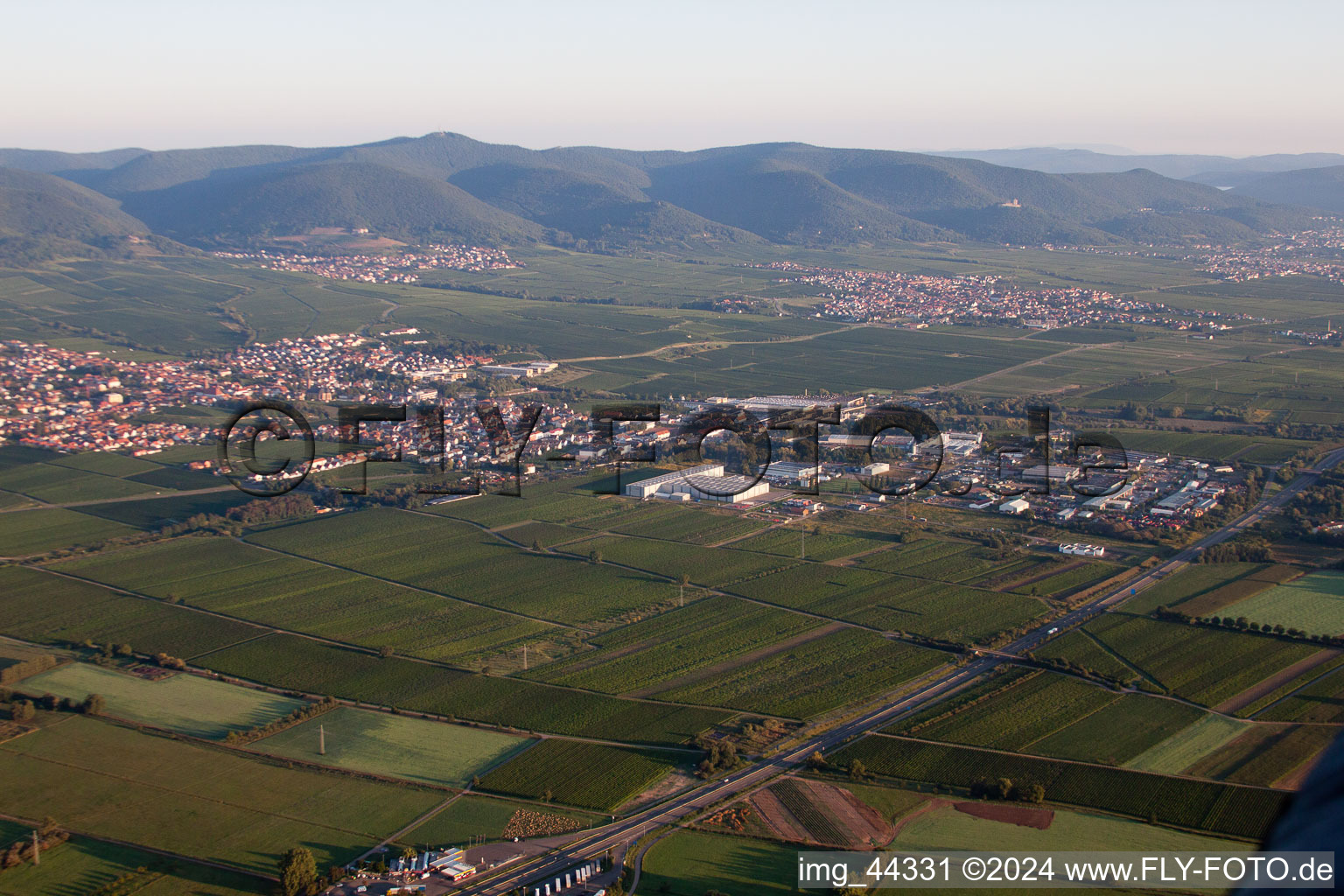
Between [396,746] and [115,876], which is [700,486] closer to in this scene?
[396,746]

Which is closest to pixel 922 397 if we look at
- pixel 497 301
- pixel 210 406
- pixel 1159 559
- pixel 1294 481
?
pixel 1294 481

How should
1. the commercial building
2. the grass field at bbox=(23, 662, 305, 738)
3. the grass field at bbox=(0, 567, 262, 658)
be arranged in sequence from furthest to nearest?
1. the commercial building
2. the grass field at bbox=(0, 567, 262, 658)
3. the grass field at bbox=(23, 662, 305, 738)

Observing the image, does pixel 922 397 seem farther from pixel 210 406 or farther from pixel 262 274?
pixel 262 274

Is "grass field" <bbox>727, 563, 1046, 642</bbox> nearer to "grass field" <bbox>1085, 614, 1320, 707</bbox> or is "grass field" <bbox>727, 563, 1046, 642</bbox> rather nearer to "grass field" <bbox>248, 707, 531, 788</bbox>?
"grass field" <bbox>1085, 614, 1320, 707</bbox>

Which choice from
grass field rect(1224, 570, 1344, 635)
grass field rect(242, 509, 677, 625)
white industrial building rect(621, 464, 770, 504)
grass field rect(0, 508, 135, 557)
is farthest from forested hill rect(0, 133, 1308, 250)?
grass field rect(1224, 570, 1344, 635)

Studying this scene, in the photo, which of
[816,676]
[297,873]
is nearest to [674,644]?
[816,676]

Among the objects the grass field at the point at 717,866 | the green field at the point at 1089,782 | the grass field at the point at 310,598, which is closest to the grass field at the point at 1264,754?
the green field at the point at 1089,782

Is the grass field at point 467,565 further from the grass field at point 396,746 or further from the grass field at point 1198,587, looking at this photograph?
the grass field at point 1198,587
